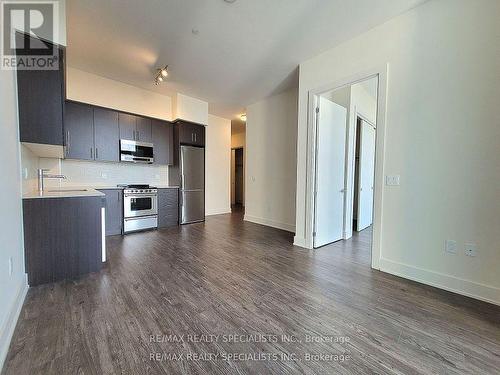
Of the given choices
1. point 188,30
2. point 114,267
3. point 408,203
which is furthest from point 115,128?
point 408,203

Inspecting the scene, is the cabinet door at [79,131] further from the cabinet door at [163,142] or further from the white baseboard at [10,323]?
the white baseboard at [10,323]

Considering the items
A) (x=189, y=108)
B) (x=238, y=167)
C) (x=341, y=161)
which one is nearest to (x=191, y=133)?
(x=189, y=108)

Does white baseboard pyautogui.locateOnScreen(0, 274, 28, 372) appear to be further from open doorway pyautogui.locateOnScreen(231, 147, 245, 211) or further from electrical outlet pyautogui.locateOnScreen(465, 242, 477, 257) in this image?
open doorway pyautogui.locateOnScreen(231, 147, 245, 211)

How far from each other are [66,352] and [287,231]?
3761 millimetres

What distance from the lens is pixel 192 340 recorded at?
1421mm

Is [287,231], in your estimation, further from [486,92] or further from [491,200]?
[486,92]

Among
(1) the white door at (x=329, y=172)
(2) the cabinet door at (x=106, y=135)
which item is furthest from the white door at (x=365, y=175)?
(2) the cabinet door at (x=106, y=135)

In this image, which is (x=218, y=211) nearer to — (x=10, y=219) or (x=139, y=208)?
(x=139, y=208)

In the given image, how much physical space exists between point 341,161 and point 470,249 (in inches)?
82.7

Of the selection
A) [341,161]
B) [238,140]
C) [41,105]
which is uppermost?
[238,140]

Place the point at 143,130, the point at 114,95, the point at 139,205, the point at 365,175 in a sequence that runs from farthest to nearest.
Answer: the point at 365,175 < the point at 143,130 < the point at 114,95 < the point at 139,205

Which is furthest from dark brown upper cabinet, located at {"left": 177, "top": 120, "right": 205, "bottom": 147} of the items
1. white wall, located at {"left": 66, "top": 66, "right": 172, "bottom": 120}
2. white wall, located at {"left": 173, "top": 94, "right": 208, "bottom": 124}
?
white wall, located at {"left": 66, "top": 66, "right": 172, "bottom": 120}

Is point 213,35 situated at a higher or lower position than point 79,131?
higher

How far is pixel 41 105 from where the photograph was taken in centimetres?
211
